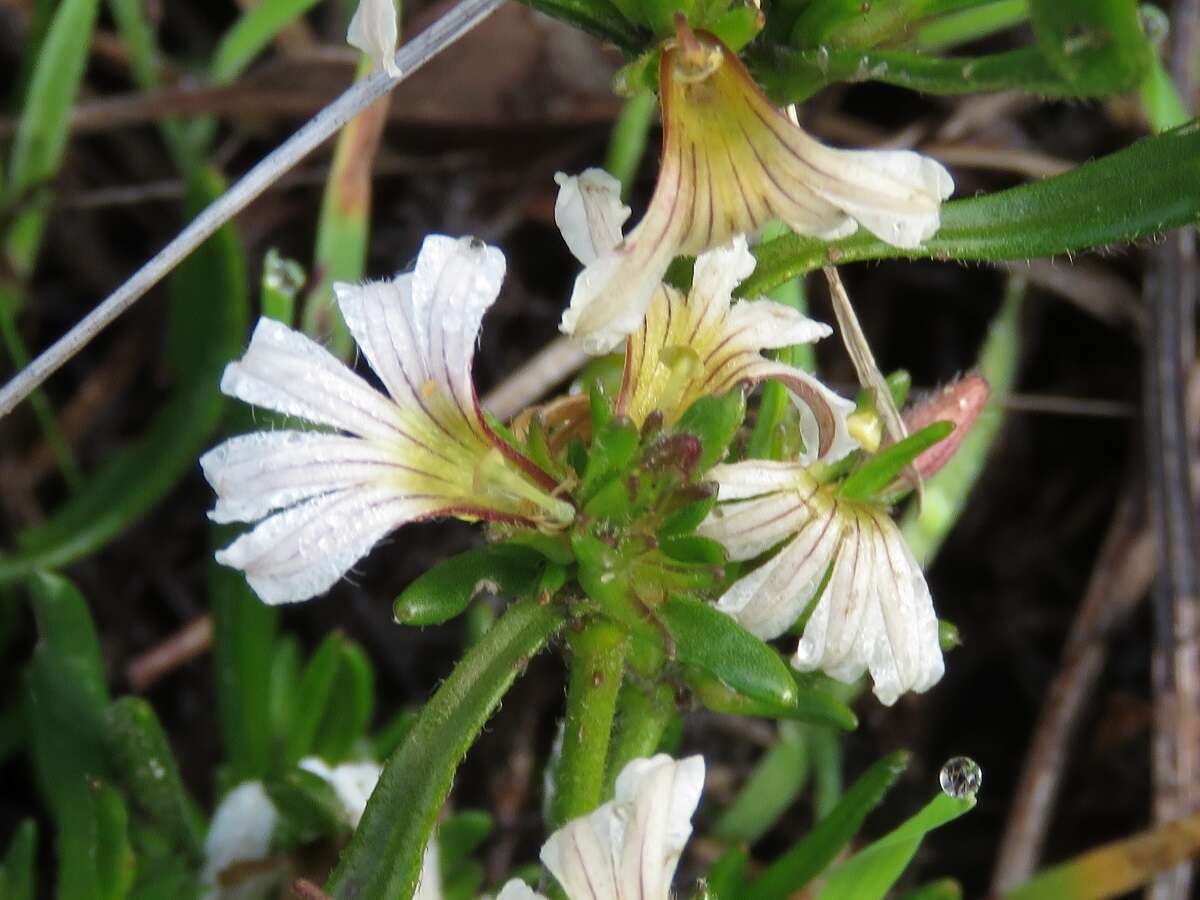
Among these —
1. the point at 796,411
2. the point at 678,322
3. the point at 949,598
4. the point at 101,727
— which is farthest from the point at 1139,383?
the point at 101,727

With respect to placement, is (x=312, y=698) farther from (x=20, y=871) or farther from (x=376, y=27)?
(x=376, y=27)

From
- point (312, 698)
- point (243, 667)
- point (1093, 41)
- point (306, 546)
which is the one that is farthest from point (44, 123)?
point (1093, 41)

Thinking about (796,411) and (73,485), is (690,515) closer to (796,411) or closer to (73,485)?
(796,411)

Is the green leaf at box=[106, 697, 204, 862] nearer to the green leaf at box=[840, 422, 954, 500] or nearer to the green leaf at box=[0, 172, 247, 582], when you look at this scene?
the green leaf at box=[0, 172, 247, 582]

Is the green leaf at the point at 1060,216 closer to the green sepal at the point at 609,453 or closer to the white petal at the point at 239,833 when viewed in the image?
the green sepal at the point at 609,453

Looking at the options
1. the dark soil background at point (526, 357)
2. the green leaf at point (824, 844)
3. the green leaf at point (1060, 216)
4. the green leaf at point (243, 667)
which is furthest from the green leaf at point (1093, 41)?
the dark soil background at point (526, 357)

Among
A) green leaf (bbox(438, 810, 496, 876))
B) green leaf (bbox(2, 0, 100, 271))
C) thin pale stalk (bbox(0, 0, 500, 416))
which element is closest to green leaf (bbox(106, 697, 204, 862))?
green leaf (bbox(438, 810, 496, 876))

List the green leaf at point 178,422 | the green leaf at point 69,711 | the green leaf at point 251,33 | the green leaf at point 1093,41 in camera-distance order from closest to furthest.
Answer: the green leaf at point 1093,41 < the green leaf at point 69,711 < the green leaf at point 178,422 < the green leaf at point 251,33

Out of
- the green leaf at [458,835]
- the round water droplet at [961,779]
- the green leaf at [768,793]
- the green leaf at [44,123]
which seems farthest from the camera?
the green leaf at [44,123]
